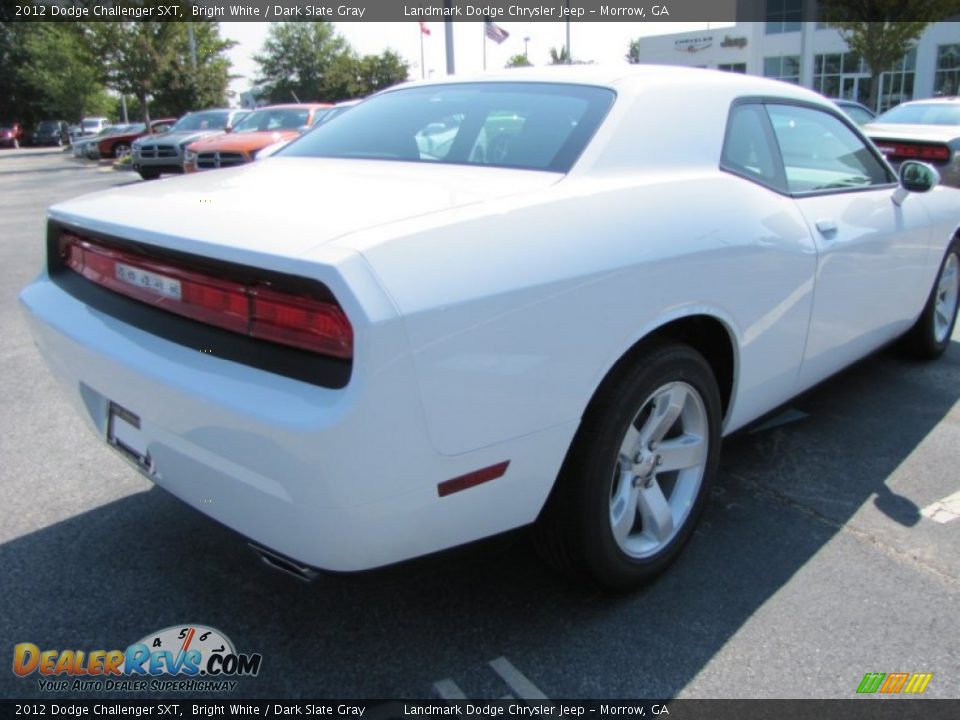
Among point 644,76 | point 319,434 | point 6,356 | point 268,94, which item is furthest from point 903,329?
point 268,94

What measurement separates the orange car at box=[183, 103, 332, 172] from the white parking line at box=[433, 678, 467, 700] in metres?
9.45

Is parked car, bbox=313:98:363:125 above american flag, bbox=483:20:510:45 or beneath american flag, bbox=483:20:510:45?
beneath

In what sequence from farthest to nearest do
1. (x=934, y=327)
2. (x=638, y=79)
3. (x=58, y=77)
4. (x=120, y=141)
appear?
1. (x=58, y=77)
2. (x=120, y=141)
3. (x=934, y=327)
4. (x=638, y=79)

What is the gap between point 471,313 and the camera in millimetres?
1766

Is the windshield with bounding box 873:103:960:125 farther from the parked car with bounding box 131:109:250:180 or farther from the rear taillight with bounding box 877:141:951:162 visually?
the parked car with bounding box 131:109:250:180

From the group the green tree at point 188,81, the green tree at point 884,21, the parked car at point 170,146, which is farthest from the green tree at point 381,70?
the parked car at point 170,146

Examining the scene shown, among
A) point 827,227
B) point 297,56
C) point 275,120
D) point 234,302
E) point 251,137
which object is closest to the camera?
point 234,302

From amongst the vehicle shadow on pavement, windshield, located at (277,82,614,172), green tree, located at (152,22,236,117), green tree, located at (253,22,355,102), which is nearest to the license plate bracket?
the vehicle shadow on pavement

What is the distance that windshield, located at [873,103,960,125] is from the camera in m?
9.09

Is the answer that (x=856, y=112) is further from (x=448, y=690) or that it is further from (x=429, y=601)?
(x=448, y=690)

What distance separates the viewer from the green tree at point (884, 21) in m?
23.3

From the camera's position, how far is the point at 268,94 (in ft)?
241

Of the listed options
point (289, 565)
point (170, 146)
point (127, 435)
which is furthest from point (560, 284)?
point (170, 146)

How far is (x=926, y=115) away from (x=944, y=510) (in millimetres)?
7966
